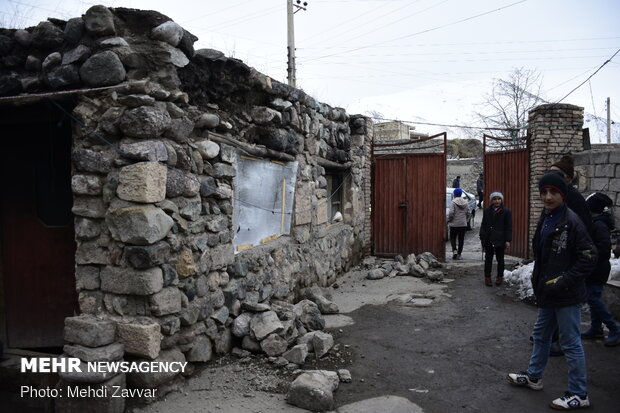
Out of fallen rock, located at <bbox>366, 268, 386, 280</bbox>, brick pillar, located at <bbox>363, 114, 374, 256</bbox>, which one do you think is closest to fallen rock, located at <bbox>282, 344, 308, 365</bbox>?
fallen rock, located at <bbox>366, 268, 386, 280</bbox>

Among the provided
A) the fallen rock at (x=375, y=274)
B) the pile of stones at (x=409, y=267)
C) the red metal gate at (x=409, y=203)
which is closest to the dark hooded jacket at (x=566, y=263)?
the pile of stones at (x=409, y=267)

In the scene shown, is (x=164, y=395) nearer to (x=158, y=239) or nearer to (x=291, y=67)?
(x=158, y=239)

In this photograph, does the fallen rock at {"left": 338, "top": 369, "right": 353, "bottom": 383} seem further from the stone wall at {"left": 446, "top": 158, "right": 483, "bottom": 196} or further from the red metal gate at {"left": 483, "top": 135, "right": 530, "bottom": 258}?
the stone wall at {"left": 446, "top": 158, "right": 483, "bottom": 196}

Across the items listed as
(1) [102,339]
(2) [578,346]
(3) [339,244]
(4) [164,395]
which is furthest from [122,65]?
(3) [339,244]

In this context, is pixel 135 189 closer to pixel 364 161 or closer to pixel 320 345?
pixel 320 345

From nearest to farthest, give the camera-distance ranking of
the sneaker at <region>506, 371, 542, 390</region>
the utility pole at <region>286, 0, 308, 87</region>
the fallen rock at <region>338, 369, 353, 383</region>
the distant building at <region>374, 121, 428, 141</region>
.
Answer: the sneaker at <region>506, 371, 542, 390</region> < the fallen rock at <region>338, 369, 353, 383</region> < the utility pole at <region>286, 0, 308, 87</region> < the distant building at <region>374, 121, 428, 141</region>

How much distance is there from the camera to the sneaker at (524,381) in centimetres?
354

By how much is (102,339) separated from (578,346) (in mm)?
3343

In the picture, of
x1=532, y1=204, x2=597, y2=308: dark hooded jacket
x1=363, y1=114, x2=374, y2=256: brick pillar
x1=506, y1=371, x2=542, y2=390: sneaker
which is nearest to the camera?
x1=532, y1=204, x2=597, y2=308: dark hooded jacket

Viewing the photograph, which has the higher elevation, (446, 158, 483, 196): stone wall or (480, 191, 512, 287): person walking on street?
(446, 158, 483, 196): stone wall

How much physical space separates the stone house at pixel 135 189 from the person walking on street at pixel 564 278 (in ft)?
8.24

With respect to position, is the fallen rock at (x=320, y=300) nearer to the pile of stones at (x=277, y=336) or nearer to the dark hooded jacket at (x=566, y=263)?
the pile of stones at (x=277, y=336)

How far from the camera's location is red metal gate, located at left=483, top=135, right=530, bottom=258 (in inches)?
337

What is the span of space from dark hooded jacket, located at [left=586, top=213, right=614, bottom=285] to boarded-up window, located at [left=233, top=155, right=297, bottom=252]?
10.8 ft
